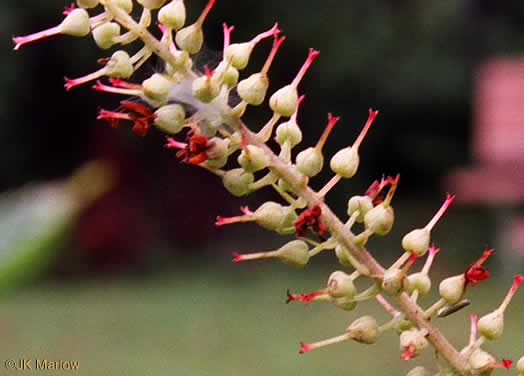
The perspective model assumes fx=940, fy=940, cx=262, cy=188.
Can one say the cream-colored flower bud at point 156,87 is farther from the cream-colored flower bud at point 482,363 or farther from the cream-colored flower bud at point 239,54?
the cream-colored flower bud at point 482,363

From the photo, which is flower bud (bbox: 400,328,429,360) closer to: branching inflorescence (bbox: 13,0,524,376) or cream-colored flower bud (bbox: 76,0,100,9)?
branching inflorescence (bbox: 13,0,524,376)

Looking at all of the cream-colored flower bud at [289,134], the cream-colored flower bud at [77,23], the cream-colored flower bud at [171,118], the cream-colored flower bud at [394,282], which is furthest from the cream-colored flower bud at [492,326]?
the cream-colored flower bud at [77,23]

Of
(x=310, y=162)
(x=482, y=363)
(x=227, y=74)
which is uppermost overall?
(x=227, y=74)

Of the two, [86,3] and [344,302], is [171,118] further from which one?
[344,302]

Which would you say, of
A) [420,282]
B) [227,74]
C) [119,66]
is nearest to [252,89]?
[227,74]

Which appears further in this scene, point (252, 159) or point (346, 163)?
point (346, 163)

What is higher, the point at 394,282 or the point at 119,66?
the point at 119,66

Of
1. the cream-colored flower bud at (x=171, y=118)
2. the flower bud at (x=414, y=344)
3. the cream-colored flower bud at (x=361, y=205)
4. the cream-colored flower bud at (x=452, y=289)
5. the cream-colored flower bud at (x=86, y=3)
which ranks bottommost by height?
the flower bud at (x=414, y=344)

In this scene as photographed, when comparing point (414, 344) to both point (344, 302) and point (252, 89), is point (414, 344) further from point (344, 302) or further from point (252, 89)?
point (252, 89)
